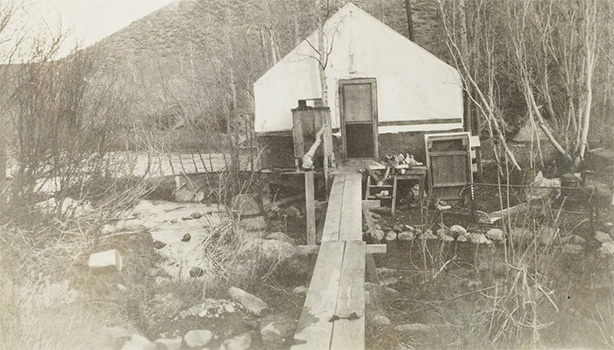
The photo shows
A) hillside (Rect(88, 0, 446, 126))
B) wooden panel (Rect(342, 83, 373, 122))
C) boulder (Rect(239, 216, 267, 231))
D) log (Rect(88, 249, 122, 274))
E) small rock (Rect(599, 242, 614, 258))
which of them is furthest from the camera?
hillside (Rect(88, 0, 446, 126))

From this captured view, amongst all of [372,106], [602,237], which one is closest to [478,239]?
[602,237]

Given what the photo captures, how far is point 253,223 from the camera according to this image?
11.8 metres

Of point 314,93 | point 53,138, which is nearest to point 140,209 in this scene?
point 314,93

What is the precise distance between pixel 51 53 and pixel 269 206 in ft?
21.2

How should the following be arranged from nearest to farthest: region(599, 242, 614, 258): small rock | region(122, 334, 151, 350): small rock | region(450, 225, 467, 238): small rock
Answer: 1. region(122, 334, 151, 350): small rock
2. region(599, 242, 614, 258): small rock
3. region(450, 225, 467, 238): small rock

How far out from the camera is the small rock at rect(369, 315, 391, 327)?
669 centimetres

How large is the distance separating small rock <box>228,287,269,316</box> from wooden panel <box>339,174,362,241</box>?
53.7 inches

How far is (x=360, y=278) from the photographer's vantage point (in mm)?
5984

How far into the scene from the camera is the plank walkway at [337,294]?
15.7 feet

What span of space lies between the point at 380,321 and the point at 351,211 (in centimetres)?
233

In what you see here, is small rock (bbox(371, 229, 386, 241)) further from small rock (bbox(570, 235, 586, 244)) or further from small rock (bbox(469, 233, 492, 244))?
small rock (bbox(570, 235, 586, 244))

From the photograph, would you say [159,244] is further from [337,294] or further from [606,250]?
[606,250]

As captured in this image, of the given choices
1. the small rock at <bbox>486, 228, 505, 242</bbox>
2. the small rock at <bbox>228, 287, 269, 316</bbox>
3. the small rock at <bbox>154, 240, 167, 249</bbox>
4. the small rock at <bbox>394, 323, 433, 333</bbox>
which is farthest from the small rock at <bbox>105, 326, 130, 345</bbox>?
the small rock at <bbox>486, 228, 505, 242</bbox>

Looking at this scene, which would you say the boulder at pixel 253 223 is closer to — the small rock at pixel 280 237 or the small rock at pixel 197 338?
the small rock at pixel 280 237
